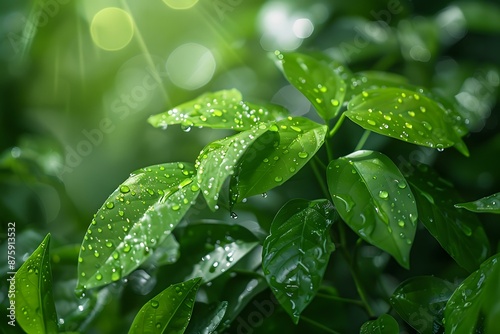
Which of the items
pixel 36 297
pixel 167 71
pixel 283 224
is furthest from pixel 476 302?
pixel 167 71

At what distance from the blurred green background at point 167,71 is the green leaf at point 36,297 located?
14.4 inches

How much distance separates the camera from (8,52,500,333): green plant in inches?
24.6

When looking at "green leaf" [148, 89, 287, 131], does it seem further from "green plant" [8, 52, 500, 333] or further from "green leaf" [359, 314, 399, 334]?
"green leaf" [359, 314, 399, 334]

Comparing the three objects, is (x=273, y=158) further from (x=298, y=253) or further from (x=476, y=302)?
(x=476, y=302)

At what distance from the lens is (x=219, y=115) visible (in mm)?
739

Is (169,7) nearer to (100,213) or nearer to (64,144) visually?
(64,144)

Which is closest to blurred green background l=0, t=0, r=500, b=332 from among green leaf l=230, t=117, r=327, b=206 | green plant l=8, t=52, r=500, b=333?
green plant l=8, t=52, r=500, b=333

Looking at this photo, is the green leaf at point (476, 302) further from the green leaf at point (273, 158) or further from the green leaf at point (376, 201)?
the green leaf at point (273, 158)

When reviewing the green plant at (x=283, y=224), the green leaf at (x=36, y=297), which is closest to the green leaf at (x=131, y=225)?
the green plant at (x=283, y=224)

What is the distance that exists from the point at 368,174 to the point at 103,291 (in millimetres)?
454

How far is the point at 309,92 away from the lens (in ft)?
2.59

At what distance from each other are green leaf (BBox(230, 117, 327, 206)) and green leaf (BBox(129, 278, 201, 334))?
0.43 ft

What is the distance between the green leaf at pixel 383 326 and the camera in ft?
2.16

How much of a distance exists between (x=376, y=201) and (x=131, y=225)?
29 cm
